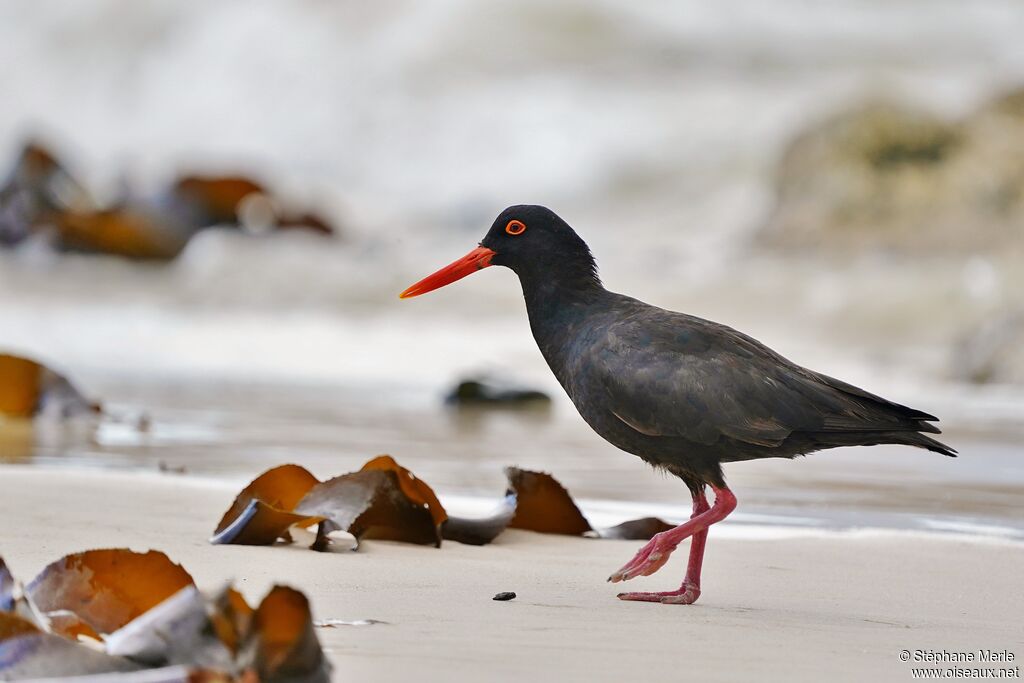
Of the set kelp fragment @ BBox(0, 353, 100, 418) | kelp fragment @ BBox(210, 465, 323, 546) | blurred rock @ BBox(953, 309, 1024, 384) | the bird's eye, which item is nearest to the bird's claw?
kelp fragment @ BBox(210, 465, 323, 546)

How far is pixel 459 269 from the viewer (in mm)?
3834

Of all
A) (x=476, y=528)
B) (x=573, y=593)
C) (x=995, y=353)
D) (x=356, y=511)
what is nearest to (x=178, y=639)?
(x=573, y=593)

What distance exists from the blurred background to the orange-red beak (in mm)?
720

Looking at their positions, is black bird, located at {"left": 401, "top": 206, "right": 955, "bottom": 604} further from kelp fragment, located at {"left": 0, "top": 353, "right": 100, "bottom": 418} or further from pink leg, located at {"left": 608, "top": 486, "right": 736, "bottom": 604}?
kelp fragment, located at {"left": 0, "top": 353, "right": 100, "bottom": 418}

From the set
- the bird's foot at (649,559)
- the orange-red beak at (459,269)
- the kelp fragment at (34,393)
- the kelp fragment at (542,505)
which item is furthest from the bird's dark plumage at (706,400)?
the kelp fragment at (34,393)

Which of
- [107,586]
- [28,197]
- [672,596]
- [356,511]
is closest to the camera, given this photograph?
[107,586]

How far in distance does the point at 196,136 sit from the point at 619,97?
521 centimetres

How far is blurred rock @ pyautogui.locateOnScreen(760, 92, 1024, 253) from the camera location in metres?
11.6

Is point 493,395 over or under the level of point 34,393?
over

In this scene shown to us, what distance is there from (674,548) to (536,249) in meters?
0.88

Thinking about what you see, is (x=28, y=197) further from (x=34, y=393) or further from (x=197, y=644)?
(x=197, y=644)

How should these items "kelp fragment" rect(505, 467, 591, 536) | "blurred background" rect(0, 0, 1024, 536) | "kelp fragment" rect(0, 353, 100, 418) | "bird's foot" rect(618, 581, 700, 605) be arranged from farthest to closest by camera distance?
"blurred background" rect(0, 0, 1024, 536), "kelp fragment" rect(0, 353, 100, 418), "kelp fragment" rect(505, 467, 591, 536), "bird's foot" rect(618, 581, 700, 605)

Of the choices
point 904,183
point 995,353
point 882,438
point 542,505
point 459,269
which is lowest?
point 542,505

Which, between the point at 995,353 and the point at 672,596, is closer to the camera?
the point at 672,596
